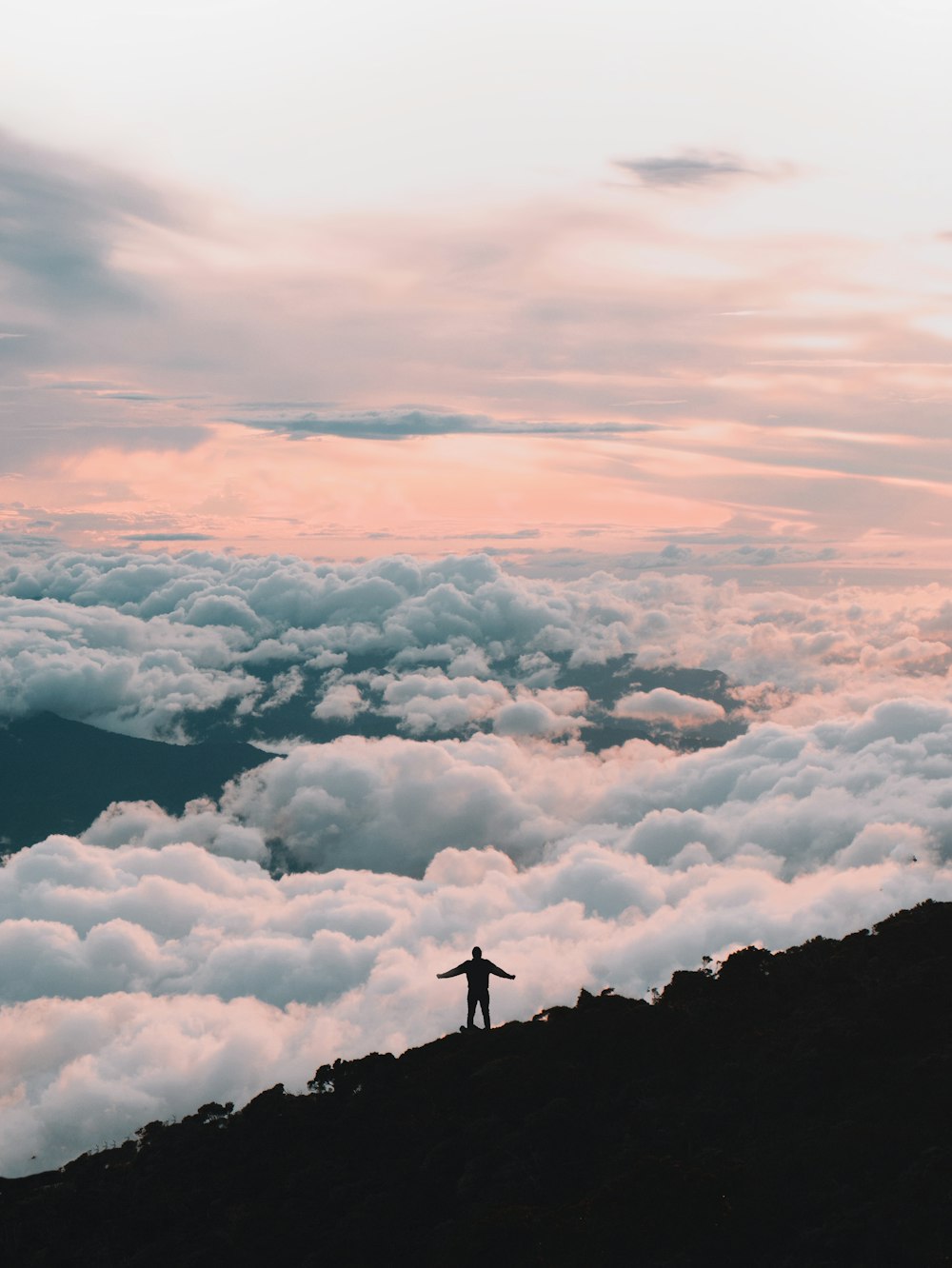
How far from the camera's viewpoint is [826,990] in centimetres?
3694

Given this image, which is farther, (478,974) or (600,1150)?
(478,974)

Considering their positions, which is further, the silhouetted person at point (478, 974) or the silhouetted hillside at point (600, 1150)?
A: the silhouetted person at point (478, 974)

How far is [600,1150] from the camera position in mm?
27406

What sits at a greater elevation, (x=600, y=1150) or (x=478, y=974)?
(x=478, y=974)

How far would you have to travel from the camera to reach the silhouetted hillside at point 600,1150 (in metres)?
21.5

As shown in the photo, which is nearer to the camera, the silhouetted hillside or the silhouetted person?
the silhouetted hillside

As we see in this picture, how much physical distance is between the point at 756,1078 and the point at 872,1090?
3.59 meters

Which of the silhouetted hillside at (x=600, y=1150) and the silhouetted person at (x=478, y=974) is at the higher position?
the silhouetted person at (x=478, y=974)

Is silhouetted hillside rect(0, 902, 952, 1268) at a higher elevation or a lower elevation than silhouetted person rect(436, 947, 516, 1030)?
lower

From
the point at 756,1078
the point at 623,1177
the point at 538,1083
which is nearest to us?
the point at 623,1177

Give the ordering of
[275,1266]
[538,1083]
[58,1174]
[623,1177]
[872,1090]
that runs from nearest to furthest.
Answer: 1. [623,1177]
2. [275,1266]
3. [872,1090]
4. [538,1083]
5. [58,1174]

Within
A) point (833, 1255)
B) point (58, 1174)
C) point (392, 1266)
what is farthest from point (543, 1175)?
point (58, 1174)

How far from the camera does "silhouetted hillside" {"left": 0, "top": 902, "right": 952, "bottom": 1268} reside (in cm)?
2145

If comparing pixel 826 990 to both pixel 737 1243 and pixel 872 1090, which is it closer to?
pixel 872 1090
